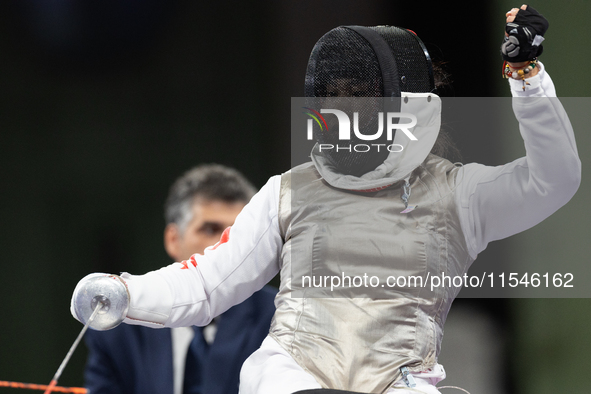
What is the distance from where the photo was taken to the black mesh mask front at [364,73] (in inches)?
45.5

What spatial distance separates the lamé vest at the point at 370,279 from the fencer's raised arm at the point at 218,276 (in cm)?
5

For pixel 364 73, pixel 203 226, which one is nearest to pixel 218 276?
pixel 364 73

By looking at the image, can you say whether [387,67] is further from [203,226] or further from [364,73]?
[203,226]

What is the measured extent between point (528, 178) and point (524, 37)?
0.23 metres

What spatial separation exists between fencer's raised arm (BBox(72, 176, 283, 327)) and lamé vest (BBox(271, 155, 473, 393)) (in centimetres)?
5

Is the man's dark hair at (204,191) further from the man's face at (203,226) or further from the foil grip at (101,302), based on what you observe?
the foil grip at (101,302)

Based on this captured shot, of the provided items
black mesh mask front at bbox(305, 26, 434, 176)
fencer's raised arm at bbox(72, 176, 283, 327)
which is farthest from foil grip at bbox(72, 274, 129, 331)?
black mesh mask front at bbox(305, 26, 434, 176)

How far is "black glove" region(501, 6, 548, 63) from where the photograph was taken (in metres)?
0.98

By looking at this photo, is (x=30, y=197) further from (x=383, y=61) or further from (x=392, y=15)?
(x=383, y=61)

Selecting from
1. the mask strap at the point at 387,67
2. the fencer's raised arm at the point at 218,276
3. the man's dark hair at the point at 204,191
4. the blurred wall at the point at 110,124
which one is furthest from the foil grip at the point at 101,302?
the blurred wall at the point at 110,124

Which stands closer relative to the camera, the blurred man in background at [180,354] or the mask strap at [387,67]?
the mask strap at [387,67]

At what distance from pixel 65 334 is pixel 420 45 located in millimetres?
1970

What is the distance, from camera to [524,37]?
3.20ft

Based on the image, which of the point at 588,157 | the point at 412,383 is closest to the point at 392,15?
the point at 588,157
